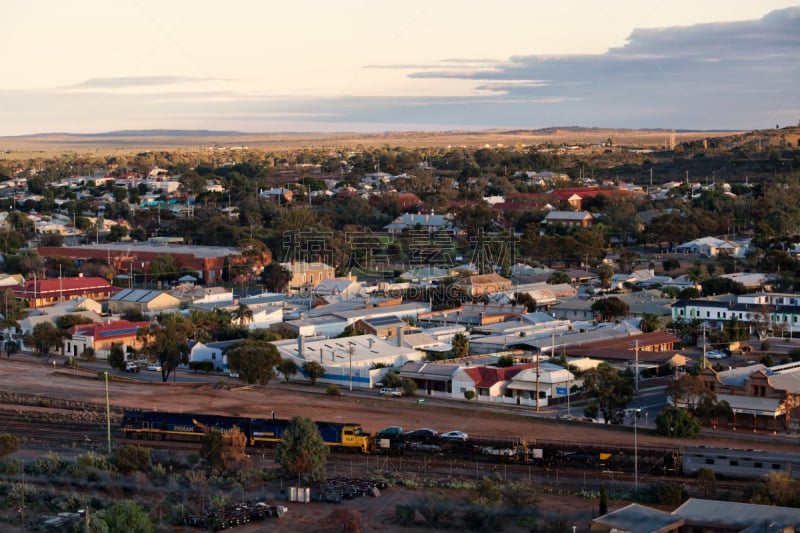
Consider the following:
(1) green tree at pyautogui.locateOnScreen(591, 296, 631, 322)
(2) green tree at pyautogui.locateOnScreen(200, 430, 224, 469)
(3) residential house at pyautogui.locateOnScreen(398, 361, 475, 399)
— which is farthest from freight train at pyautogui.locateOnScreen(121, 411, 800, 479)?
(1) green tree at pyautogui.locateOnScreen(591, 296, 631, 322)

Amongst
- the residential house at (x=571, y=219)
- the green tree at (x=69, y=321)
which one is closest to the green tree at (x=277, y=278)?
the green tree at (x=69, y=321)

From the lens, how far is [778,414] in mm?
23297

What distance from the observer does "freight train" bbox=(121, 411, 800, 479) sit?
19656 millimetres

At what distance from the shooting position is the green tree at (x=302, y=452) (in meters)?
19.4

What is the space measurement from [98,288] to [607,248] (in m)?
24.8

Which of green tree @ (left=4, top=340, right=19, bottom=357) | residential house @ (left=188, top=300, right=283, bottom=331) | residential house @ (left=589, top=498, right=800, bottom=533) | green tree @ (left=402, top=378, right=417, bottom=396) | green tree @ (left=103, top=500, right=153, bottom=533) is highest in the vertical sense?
green tree @ (left=103, top=500, right=153, bottom=533)

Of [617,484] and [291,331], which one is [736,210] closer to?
[291,331]

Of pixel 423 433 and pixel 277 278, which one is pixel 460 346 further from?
pixel 277 278

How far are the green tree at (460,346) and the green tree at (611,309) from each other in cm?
726

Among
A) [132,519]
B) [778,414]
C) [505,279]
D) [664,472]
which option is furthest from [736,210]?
[132,519]

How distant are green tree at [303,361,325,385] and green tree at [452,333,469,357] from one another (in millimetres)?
3959

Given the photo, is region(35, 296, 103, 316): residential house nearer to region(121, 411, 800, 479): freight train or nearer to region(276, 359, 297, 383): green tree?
region(276, 359, 297, 383): green tree

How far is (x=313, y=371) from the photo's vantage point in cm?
2828

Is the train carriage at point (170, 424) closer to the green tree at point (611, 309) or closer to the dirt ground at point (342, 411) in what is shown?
the dirt ground at point (342, 411)
